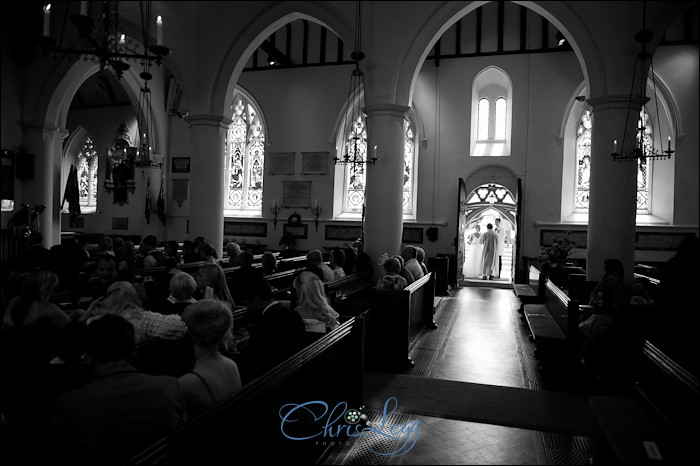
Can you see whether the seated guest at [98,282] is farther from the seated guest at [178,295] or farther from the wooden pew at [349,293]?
the wooden pew at [349,293]

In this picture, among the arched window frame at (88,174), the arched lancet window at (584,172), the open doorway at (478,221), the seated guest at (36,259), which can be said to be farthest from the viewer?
the arched window frame at (88,174)

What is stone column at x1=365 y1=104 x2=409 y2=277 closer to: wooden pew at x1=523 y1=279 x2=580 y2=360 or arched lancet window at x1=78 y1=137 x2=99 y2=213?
wooden pew at x1=523 y1=279 x2=580 y2=360

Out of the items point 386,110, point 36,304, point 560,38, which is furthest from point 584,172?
point 36,304

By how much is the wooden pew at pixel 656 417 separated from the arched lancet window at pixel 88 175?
60.3ft

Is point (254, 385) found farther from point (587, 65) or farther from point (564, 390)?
point (587, 65)

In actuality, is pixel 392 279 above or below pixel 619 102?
below

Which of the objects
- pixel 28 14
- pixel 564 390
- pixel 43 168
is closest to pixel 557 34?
pixel 564 390

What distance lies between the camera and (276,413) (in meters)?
2.55

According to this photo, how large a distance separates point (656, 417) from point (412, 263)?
4.65m

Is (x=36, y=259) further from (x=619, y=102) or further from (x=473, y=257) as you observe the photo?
(x=473, y=257)

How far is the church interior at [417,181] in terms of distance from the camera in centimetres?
345

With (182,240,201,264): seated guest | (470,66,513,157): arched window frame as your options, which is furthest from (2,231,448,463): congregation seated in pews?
(470,66,513,157): arched window frame

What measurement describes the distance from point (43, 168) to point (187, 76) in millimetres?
4713

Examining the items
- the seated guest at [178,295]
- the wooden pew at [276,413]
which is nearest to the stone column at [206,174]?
the seated guest at [178,295]
